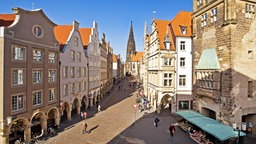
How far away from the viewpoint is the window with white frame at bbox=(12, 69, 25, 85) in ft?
57.3

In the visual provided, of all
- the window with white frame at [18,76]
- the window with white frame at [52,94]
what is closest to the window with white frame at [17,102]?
the window with white frame at [18,76]

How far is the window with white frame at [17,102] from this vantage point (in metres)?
17.4

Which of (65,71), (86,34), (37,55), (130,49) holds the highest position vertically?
(130,49)

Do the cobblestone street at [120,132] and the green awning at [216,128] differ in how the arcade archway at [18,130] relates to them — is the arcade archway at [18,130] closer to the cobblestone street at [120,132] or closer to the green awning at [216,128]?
the cobblestone street at [120,132]

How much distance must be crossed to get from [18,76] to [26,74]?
0.87 metres

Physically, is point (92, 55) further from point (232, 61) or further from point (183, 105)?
point (232, 61)

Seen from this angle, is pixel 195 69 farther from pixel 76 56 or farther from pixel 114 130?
pixel 76 56

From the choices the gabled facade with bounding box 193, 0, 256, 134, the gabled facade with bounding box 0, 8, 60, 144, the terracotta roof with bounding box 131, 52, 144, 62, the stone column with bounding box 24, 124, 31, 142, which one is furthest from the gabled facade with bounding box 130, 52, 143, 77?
the stone column with bounding box 24, 124, 31, 142

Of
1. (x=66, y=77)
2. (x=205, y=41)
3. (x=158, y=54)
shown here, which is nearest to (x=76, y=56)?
(x=66, y=77)

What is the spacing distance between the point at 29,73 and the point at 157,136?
15.5m

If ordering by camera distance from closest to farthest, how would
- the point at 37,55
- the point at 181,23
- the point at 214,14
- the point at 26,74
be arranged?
the point at 26,74 → the point at 37,55 → the point at 214,14 → the point at 181,23

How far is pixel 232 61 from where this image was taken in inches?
738

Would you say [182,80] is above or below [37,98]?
above

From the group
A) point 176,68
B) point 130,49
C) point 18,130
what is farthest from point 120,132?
point 130,49
